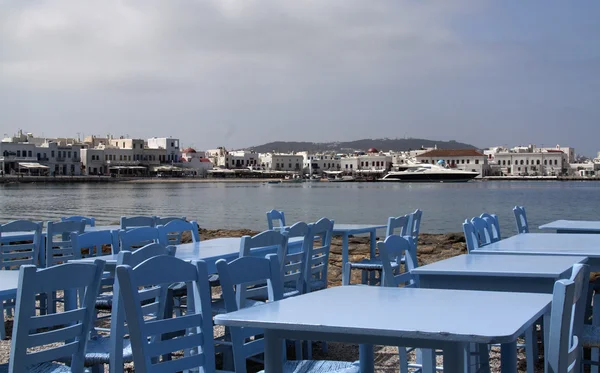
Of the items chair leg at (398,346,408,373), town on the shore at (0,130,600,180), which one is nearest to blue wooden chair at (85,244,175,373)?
chair leg at (398,346,408,373)

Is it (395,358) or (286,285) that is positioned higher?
(286,285)

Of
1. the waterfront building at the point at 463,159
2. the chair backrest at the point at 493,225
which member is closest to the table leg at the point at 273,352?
the chair backrest at the point at 493,225

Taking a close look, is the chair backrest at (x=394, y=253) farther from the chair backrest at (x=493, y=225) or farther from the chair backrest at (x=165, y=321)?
the chair backrest at (x=493, y=225)

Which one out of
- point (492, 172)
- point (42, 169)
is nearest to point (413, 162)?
point (492, 172)

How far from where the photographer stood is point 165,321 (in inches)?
105

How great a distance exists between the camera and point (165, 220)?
24.6 ft

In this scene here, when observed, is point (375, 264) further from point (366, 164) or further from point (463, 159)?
point (366, 164)

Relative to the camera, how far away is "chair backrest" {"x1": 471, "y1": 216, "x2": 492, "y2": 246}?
5727 mm

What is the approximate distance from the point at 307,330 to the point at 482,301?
2.25 feet

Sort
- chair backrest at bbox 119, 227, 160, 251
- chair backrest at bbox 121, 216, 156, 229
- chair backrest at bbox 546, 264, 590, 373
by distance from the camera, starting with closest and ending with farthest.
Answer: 1. chair backrest at bbox 546, 264, 590, 373
2. chair backrest at bbox 119, 227, 160, 251
3. chair backrest at bbox 121, 216, 156, 229

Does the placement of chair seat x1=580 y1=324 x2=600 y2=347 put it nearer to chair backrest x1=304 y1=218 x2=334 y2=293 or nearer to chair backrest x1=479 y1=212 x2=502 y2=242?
chair backrest x1=304 y1=218 x2=334 y2=293

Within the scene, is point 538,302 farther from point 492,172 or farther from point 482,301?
point 492,172

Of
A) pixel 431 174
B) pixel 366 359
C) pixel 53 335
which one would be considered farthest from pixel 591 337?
pixel 431 174

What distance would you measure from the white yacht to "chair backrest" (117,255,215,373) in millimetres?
109666
